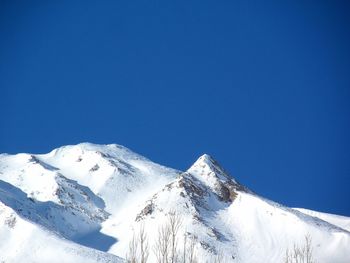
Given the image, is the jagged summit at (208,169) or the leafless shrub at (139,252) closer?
the leafless shrub at (139,252)

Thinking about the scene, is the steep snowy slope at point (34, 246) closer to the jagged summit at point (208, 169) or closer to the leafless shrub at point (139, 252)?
the leafless shrub at point (139, 252)

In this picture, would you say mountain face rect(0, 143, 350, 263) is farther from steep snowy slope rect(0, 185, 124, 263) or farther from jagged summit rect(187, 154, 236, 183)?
jagged summit rect(187, 154, 236, 183)

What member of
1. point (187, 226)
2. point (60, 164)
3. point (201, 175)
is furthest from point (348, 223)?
point (60, 164)

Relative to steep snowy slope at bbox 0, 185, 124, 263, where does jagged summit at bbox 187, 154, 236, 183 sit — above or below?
above

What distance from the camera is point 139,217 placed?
10869 cm

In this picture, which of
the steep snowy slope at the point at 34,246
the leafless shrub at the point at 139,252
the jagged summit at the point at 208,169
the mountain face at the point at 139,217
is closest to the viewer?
the leafless shrub at the point at 139,252

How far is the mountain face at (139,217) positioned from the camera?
89756 mm

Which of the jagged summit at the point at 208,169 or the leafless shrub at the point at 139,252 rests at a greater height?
the jagged summit at the point at 208,169

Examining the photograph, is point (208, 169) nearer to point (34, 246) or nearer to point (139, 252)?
point (139, 252)

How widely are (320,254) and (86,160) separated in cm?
7452

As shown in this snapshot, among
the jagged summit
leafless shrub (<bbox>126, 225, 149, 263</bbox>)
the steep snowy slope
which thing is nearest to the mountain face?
the steep snowy slope

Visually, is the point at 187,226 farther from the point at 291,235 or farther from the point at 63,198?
the point at 63,198

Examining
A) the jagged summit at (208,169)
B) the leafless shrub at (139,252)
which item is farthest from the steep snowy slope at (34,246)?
the jagged summit at (208,169)

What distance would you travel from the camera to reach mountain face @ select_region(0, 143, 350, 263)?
8976cm
